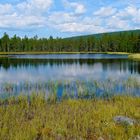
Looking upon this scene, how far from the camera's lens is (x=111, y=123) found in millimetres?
13039

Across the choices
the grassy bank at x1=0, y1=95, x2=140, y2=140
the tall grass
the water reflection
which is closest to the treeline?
the water reflection

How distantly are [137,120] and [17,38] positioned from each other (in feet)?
557

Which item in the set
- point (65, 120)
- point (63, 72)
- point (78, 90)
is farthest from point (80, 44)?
point (65, 120)

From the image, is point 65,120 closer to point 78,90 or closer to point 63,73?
point 78,90

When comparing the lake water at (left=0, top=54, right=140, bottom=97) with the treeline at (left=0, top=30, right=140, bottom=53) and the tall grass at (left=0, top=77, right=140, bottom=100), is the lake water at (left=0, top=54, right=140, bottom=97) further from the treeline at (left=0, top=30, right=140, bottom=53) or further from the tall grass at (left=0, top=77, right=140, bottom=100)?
the treeline at (left=0, top=30, right=140, bottom=53)

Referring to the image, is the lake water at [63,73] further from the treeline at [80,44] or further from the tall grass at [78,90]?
the treeline at [80,44]

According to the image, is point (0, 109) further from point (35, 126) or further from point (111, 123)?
point (111, 123)

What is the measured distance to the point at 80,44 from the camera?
7638 inches

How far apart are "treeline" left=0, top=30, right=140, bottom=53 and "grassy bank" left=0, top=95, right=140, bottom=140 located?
127478 millimetres

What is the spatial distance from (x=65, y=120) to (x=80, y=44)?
181 metres

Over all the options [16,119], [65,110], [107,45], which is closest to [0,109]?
[16,119]

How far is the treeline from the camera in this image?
15662cm

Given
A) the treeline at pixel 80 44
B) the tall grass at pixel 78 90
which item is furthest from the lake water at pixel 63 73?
the treeline at pixel 80 44

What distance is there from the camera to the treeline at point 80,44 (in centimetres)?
15662
